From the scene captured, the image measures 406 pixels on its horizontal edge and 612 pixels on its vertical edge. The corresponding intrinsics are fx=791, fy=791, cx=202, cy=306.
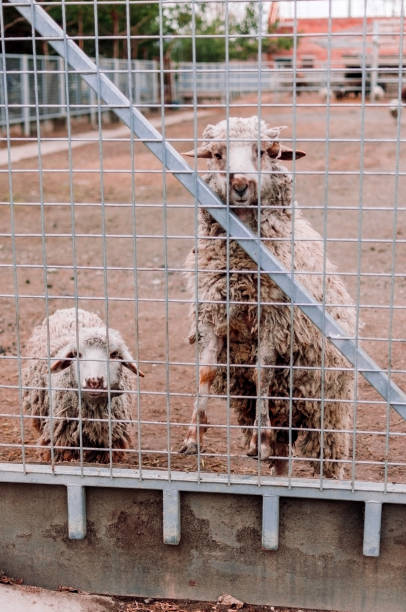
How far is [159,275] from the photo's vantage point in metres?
9.22

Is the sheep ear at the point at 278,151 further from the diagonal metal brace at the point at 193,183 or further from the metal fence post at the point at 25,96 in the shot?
the metal fence post at the point at 25,96

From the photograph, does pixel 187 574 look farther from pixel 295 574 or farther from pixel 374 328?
pixel 374 328

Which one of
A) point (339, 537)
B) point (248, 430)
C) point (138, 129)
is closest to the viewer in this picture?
point (138, 129)

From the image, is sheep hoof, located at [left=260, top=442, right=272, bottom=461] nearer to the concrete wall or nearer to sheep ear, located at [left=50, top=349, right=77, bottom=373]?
the concrete wall

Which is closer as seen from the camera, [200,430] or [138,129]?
[138,129]

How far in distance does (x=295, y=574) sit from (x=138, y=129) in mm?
2037

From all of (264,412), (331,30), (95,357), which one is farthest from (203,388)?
(331,30)

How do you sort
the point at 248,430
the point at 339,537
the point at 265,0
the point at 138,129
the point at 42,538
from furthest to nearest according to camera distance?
the point at 248,430, the point at 42,538, the point at 339,537, the point at 138,129, the point at 265,0

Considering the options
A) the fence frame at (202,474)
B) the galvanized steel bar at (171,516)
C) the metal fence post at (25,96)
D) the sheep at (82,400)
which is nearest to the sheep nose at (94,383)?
the sheep at (82,400)

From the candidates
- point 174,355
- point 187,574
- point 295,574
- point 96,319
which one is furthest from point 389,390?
point 174,355

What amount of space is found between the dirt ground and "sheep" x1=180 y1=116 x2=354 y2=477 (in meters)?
0.21

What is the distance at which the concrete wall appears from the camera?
3.42 m

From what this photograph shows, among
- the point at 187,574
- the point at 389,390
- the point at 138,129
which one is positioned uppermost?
the point at 138,129

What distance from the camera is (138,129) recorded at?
3.20 m
